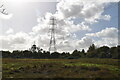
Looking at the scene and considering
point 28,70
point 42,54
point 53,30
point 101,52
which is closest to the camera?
point 28,70

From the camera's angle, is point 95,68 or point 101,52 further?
point 101,52

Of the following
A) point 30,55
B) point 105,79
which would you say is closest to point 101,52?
point 30,55

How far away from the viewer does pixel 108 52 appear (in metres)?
113

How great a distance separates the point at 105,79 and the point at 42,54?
91.5 m

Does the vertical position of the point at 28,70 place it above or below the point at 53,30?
below

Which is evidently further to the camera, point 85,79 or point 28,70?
point 28,70

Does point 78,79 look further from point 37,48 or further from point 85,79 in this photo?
point 37,48

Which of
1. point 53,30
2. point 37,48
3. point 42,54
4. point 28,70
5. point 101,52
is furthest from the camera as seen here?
point 37,48

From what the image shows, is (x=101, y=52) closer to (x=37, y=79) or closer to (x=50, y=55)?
(x=50, y=55)

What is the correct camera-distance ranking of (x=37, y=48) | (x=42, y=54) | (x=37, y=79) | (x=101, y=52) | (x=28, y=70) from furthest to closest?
(x=37, y=48) < (x=42, y=54) < (x=101, y=52) < (x=28, y=70) < (x=37, y=79)

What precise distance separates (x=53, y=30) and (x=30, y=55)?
44593mm

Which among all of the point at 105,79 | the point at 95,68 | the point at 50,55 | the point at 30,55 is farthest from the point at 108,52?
the point at 105,79

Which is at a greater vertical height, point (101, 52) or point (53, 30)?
point (53, 30)

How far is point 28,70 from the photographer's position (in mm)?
33562
